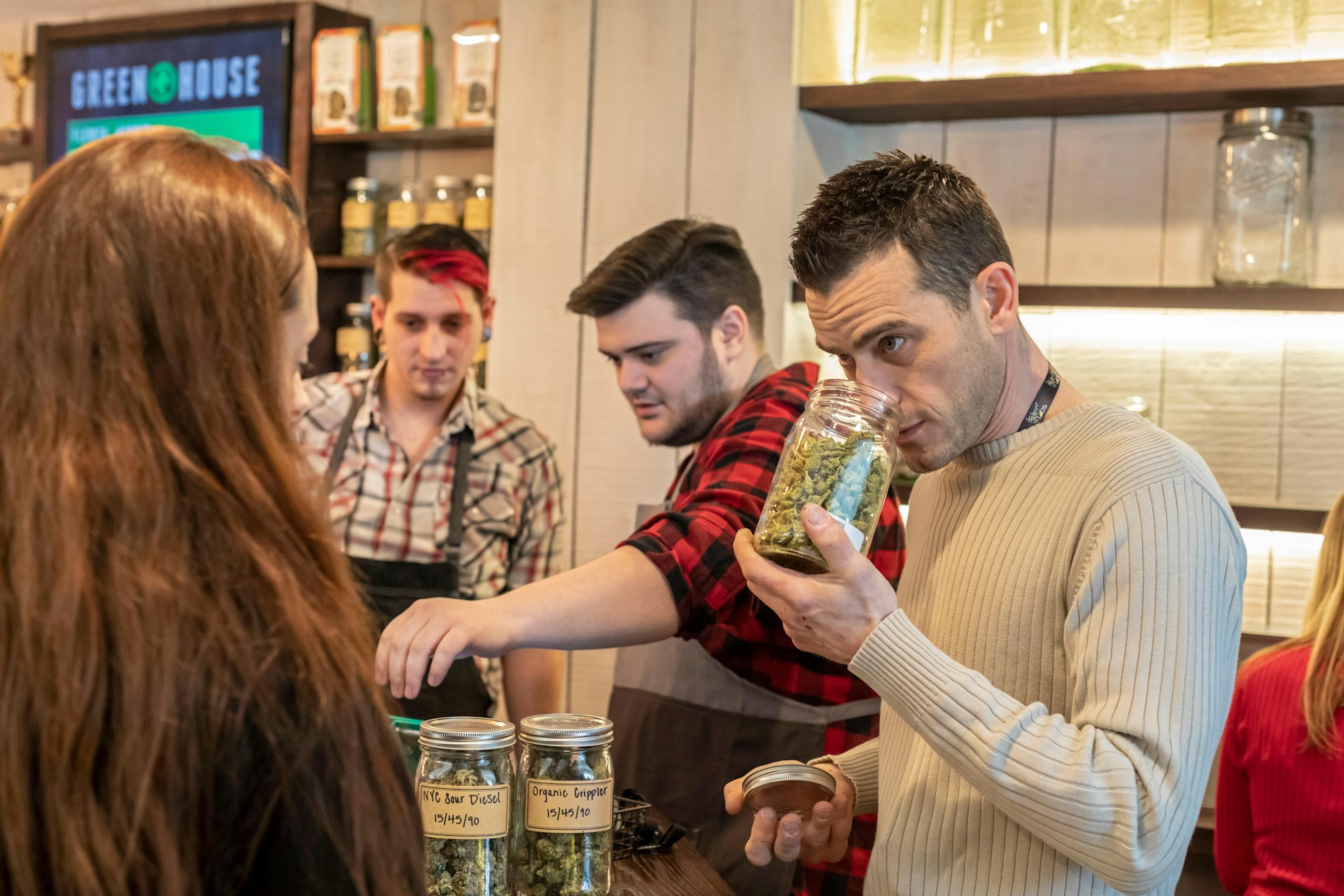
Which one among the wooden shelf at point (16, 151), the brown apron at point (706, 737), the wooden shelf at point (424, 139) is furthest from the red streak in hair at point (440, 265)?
the wooden shelf at point (16, 151)

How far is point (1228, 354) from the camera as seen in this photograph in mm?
2578

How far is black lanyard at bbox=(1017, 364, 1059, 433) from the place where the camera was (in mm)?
1247

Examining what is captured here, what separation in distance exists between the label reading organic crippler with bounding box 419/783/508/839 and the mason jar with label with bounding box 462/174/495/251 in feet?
7.07

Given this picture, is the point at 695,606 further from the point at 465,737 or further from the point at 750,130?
the point at 750,130

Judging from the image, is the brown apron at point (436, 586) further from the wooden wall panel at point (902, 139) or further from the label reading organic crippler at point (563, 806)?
the wooden wall panel at point (902, 139)

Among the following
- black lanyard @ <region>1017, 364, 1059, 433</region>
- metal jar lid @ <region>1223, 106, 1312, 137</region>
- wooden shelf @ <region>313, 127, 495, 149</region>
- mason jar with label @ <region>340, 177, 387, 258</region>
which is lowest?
black lanyard @ <region>1017, 364, 1059, 433</region>

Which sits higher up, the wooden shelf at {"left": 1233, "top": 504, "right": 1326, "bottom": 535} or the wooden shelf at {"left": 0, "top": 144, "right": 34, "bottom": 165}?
the wooden shelf at {"left": 0, "top": 144, "right": 34, "bottom": 165}

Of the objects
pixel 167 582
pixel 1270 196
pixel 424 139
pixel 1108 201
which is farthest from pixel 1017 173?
pixel 167 582

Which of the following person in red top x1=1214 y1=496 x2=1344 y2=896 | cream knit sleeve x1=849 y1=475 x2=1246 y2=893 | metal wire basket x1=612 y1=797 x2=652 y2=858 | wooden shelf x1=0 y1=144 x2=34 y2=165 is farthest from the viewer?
wooden shelf x1=0 y1=144 x2=34 y2=165

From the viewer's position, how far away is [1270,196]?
2449mm

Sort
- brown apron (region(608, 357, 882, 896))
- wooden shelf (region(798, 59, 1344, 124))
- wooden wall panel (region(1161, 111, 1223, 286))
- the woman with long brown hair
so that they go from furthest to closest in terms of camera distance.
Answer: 1. wooden wall panel (region(1161, 111, 1223, 286))
2. wooden shelf (region(798, 59, 1344, 124))
3. brown apron (region(608, 357, 882, 896))
4. the woman with long brown hair

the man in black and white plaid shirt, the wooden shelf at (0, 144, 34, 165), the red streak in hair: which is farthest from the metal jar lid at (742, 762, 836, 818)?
the wooden shelf at (0, 144, 34, 165)

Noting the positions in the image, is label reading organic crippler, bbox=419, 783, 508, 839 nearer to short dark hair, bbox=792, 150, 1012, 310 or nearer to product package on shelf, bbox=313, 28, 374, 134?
short dark hair, bbox=792, 150, 1012, 310

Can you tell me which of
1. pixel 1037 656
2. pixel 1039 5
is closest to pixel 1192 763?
pixel 1037 656
